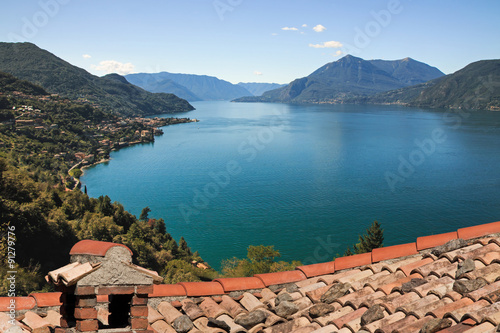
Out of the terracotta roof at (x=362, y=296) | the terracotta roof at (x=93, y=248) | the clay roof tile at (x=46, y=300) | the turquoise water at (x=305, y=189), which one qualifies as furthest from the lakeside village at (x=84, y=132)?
Result: the terracotta roof at (x=93, y=248)

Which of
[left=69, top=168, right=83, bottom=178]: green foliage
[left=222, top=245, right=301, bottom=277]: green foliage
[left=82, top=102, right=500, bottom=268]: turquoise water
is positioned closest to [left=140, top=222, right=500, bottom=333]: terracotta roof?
[left=222, top=245, right=301, bottom=277]: green foliage

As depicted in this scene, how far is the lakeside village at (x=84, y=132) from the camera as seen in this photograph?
79.3 meters

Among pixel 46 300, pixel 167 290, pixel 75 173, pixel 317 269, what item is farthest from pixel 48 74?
pixel 317 269

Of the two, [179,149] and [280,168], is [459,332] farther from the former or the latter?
[179,149]

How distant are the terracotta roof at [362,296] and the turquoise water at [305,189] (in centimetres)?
3061

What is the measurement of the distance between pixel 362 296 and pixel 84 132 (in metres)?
116

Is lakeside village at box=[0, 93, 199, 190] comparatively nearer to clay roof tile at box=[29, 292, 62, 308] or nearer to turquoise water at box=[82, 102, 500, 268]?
turquoise water at box=[82, 102, 500, 268]

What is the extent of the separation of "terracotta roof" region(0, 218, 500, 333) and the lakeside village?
2433 inches

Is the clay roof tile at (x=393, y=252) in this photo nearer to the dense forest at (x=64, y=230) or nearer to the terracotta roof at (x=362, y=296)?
the terracotta roof at (x=362, y=296)

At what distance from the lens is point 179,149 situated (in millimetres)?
100125

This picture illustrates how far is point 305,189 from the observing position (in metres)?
57.3

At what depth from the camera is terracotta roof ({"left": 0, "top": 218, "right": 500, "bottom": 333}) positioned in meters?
4.10

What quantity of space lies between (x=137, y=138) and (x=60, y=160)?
43174 mm

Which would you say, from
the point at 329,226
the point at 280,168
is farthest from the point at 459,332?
the point at 280,168
